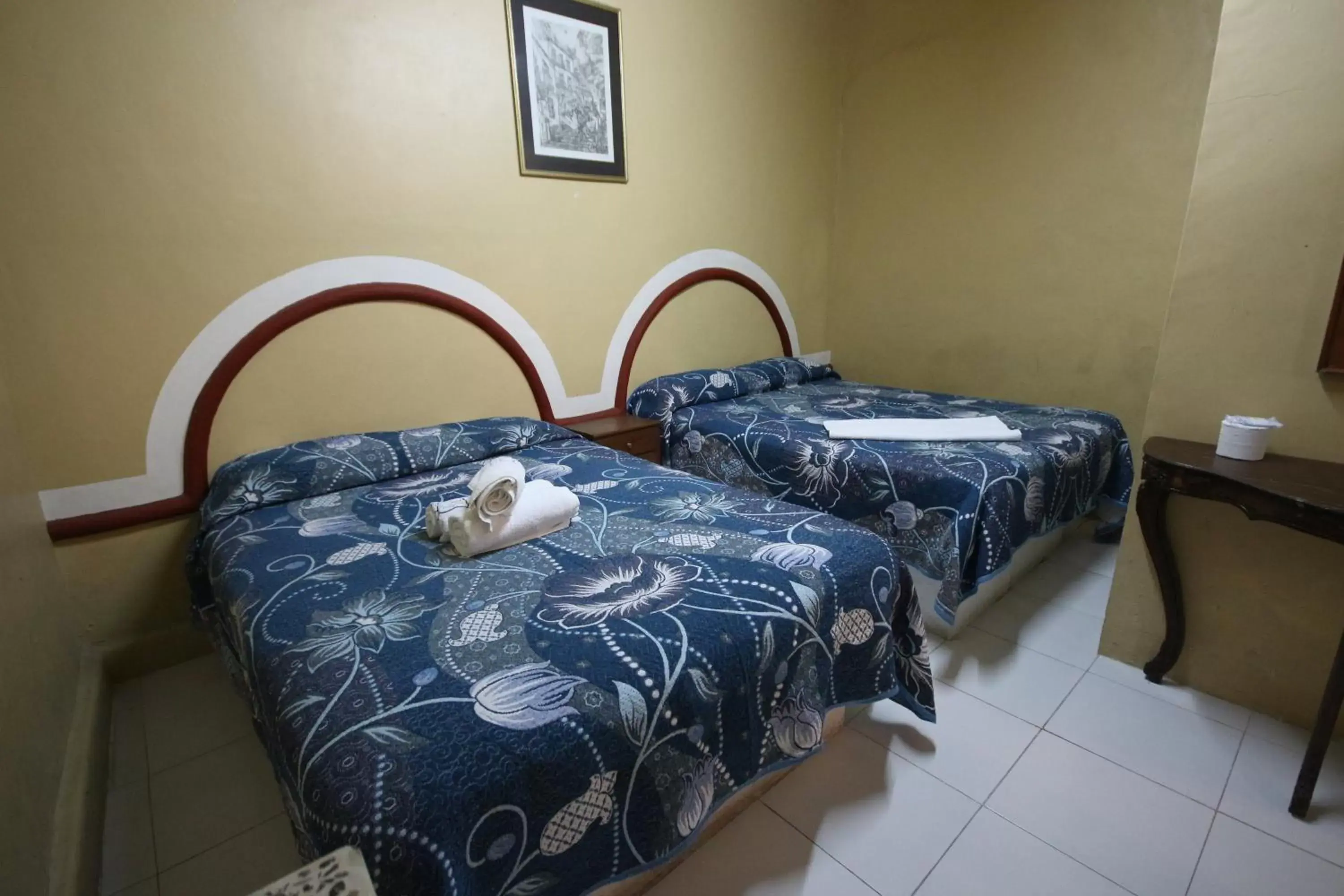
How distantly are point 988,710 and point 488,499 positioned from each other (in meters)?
1.48

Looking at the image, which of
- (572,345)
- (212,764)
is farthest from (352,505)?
(572,345)

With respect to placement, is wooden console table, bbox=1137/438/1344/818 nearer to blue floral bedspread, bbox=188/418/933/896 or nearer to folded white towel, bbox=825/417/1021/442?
folded white towel, bbox=825/417/1021/442

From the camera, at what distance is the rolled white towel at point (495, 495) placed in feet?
4.66

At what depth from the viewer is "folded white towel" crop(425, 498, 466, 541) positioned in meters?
1.48

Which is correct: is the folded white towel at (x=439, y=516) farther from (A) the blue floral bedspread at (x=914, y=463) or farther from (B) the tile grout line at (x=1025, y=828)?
(B) the tile grout line at (x=1025, y=828)

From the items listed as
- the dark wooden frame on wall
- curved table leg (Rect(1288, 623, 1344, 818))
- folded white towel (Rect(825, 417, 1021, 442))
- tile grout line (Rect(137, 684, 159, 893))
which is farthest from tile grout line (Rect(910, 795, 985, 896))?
tile grout line (Rect(137, 684, 159, 893))

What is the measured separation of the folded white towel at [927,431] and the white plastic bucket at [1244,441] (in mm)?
657

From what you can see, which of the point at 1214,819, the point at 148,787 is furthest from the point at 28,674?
the point at 1214,819

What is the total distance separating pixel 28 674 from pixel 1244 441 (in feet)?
9.22

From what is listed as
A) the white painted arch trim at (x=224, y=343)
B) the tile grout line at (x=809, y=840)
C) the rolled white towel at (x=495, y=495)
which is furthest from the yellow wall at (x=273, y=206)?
the tile grout line at (x=809, y=840)

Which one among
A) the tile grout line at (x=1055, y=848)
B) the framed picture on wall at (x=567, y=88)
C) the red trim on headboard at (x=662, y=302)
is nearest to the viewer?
the tile grout line at (x=1055, y=848)

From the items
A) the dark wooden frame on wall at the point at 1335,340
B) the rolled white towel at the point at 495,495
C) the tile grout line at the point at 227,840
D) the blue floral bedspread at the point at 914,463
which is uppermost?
the dark wooden frame on wall at the point at 1335,340

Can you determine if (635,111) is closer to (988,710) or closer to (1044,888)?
(988,710)

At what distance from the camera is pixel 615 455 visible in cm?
216
